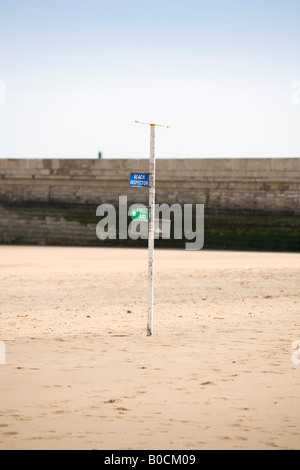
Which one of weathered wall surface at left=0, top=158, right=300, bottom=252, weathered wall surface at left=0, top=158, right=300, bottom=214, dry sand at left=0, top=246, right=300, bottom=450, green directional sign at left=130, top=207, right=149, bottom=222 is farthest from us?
weathered wall surface at left=0, top=158, right=300, bottom=214

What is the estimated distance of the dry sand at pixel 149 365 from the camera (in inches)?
202

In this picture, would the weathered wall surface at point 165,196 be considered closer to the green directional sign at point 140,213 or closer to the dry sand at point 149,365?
the dry sand at point 149,365

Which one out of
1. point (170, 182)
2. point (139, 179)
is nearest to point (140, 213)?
point (139, 179)

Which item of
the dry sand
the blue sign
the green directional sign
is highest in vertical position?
the blue sign

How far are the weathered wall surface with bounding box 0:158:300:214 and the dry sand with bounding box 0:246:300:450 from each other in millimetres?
11899

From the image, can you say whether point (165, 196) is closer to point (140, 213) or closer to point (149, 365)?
point (140, 213)

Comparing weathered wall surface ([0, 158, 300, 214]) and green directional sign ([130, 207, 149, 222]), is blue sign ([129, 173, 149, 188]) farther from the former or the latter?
weathered wall surface ([0, 158, 300, 214])

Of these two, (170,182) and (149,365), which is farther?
(170,182)

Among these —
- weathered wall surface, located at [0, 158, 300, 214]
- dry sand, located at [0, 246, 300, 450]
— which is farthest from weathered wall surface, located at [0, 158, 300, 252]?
dry sand, located at [0, 246, 300, 450]

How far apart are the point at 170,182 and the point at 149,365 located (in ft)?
69.7

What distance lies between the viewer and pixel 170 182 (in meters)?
28.3

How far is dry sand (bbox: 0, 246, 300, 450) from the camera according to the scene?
A: 5129 millimetres

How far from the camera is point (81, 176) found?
2953cm
